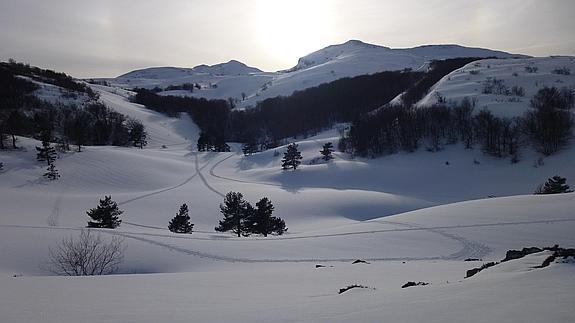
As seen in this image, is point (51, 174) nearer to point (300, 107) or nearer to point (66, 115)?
point (66, 115)

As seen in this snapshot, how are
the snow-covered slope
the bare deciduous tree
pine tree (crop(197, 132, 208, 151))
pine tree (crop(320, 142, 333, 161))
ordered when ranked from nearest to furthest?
the bare deciduous tree → the snow-covered slope → pine tree (crop(320, 142, 333, 161)) → pine tree (crop(197, 132, 208, 151))

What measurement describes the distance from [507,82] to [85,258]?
9014 cm

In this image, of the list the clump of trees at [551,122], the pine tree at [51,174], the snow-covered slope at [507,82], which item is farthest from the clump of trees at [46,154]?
the clump of trees at [551,122]

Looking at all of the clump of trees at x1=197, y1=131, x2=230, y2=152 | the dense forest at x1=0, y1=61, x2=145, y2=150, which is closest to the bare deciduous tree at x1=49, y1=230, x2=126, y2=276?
the dense forest at x1=0, y1=61, x2=145, y2=150

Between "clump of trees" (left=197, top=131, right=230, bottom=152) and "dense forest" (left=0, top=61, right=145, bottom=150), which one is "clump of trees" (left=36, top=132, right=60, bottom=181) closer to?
"dense forest" (left=0, top=61, right=145, bottom=150)

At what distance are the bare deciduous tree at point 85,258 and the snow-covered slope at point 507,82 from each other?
70314 mm

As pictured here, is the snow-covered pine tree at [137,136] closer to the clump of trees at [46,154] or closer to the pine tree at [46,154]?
the clump of trees at [46,154]

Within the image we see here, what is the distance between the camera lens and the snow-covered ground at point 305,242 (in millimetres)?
8258

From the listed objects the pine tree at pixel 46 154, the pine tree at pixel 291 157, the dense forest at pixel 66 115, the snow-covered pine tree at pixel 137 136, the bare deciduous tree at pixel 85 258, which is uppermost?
the dense forest at pixel 66 115

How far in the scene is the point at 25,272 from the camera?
19562 mm

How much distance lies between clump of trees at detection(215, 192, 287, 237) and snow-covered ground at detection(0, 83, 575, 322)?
3.38 m

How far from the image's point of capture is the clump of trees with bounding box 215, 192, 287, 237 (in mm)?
35750

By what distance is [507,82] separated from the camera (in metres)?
84.2

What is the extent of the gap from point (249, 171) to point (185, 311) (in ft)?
221
